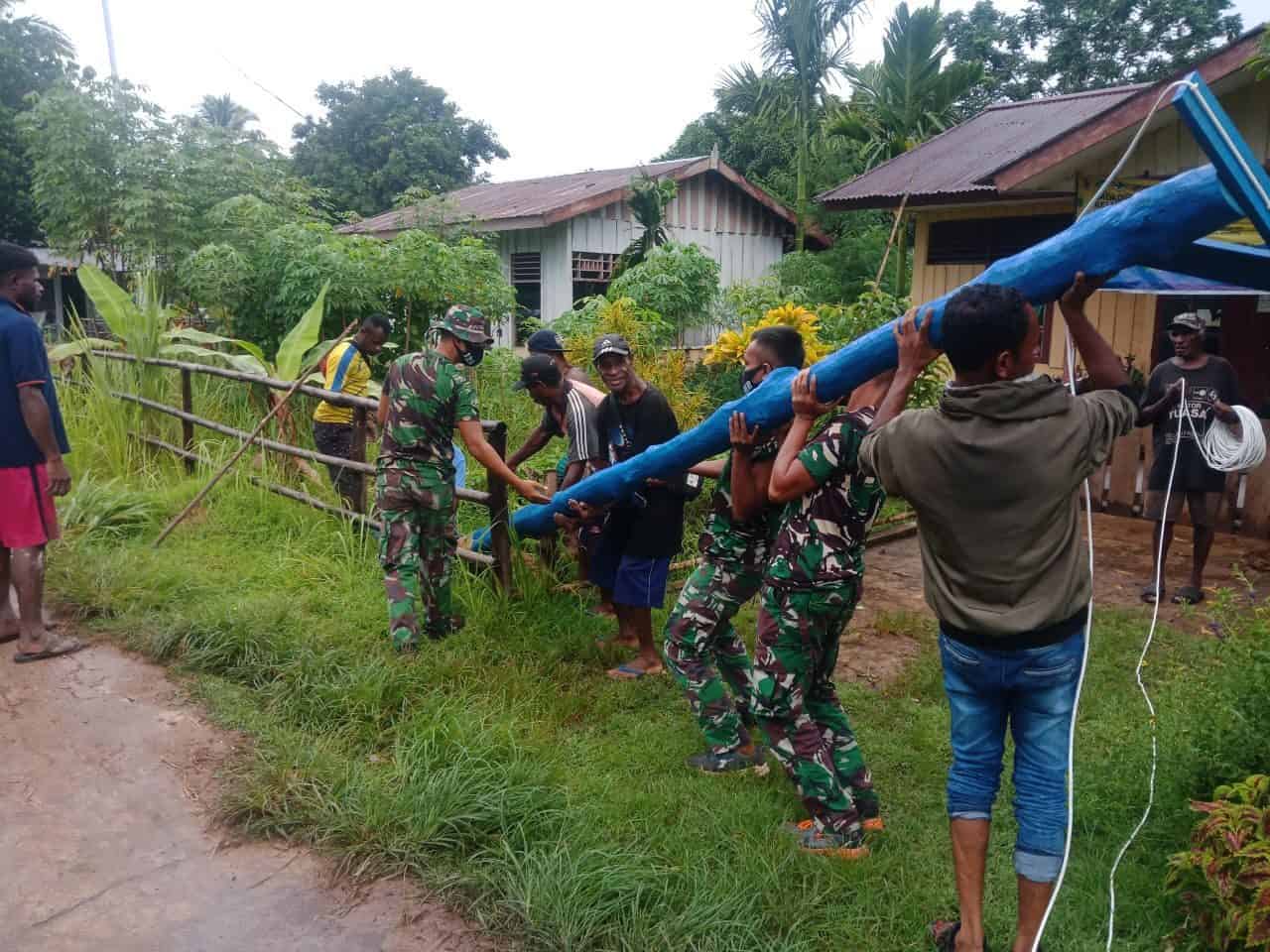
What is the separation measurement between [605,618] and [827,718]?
2.15 meters

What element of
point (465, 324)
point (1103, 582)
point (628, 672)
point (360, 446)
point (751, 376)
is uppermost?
point (465, 324)

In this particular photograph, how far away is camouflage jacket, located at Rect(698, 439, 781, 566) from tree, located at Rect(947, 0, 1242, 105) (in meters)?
24.8

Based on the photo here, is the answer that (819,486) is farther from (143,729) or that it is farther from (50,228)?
(50,228)

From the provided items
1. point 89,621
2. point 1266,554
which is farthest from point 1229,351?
point 89,621

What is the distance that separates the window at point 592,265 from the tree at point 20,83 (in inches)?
587

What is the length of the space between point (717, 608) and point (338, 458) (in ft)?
11.0

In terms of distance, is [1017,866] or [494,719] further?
[494,719]

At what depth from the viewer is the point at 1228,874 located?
93.8 inches

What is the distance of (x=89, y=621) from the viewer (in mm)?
5090

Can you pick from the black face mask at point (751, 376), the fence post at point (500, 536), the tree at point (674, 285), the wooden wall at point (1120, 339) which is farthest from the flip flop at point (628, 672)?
the tree at point (674, 285)

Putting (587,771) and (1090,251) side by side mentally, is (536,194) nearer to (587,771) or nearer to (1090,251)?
(587,771)

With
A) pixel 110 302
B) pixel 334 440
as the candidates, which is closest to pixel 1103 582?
pixel 334 440

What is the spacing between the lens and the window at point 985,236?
30.3 feet

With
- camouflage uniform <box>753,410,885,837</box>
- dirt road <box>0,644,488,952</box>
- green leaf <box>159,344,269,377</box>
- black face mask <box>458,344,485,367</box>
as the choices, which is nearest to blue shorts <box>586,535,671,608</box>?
black face mask <box>458,344,485,367</box>
